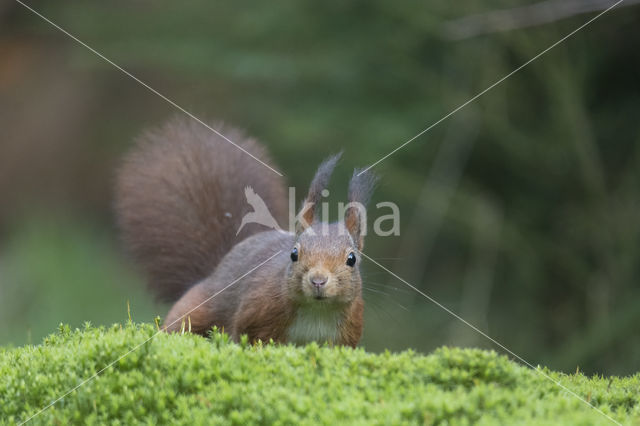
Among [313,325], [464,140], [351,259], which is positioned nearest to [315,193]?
[351,259]

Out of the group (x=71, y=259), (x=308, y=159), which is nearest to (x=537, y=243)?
(x=308, y=159)

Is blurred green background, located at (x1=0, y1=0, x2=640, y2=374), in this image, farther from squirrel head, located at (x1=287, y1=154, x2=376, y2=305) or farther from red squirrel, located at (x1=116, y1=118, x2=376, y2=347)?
squirrel head, located at (x1=287, y1=154, x2=376, y2=305)

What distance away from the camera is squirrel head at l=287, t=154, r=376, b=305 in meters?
3.74

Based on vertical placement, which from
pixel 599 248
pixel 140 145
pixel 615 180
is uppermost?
pixel 140 145

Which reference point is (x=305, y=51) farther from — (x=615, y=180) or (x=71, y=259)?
(x=71, y=259)

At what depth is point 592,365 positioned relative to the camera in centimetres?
582

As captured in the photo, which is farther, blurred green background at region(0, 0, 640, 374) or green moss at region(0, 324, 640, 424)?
blurred green background at region(0, 0, 640, 374)

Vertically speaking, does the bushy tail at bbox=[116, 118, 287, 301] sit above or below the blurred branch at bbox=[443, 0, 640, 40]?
below

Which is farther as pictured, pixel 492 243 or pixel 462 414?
pixel 492 243

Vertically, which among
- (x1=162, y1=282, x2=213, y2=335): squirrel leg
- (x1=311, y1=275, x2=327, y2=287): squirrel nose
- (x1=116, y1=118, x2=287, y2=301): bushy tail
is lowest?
(x1=162, y1=282, x2=213, y2=335): squirrel leg

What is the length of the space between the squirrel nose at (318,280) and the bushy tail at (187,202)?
1199 millimetres

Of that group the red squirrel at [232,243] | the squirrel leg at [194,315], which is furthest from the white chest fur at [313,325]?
the squirrel leg at [194,315]

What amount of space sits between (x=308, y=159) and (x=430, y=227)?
51.1 inches

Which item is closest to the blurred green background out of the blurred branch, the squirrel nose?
the blurred branch
